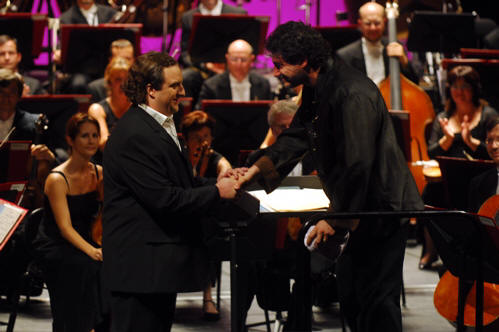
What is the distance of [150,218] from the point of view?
9.48 feet

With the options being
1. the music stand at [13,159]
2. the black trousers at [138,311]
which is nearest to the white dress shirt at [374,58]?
the music stand at [13,159]

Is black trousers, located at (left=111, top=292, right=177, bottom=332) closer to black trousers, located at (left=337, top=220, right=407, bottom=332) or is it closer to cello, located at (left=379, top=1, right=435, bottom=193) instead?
black trousers, located at (left=337, top=220, right=407, bottom=332)

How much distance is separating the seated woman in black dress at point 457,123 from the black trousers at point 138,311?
367 centimetres

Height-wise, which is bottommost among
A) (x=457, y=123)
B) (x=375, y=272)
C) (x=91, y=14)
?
(x=375, y=272)

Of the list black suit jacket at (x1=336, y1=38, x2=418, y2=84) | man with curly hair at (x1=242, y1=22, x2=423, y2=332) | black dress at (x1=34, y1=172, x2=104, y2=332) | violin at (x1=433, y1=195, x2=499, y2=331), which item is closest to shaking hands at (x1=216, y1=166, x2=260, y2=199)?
man with curly hair at (x1=242, y1=22, x2=423, y2=332)

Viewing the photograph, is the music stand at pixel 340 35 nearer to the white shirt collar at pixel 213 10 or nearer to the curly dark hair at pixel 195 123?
the white shirt collar at pixel 213 10

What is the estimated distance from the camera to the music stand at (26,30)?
7.16 m

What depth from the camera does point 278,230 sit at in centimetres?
468

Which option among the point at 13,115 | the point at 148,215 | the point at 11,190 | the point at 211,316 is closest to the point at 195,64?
the point at 13,115

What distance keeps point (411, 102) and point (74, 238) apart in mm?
3380

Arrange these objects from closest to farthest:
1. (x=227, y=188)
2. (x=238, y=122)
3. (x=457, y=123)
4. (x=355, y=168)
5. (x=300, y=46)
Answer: (x=355, y=168) < (x=300, y=46) < (x=227, y=188) < (x=238, y=122) < (x=457, y=123)

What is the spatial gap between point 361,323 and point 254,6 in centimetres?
837

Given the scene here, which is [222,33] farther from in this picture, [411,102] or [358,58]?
[411,102]

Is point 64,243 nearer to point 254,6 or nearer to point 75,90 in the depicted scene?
point 75,90
